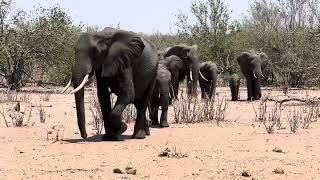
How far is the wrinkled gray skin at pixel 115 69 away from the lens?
9.62 meters

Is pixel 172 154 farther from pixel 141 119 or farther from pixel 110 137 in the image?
pixel 141 119

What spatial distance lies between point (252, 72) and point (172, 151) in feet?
45.7

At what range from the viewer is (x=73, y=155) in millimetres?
8359

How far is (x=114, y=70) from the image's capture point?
986 centimetres

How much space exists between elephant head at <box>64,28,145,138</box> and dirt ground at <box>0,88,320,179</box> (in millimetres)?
969

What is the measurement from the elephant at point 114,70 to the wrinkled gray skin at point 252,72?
10.8m

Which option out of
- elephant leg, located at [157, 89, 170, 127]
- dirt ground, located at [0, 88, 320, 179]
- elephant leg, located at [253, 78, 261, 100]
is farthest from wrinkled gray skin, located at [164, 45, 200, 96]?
dirt ground, located at [0, 88, 320, 179]

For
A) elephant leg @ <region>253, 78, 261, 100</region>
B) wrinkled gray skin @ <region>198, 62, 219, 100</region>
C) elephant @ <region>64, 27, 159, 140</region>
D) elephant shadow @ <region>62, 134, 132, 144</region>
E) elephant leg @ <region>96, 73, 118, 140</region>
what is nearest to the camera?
elephant @ <region>64, 27, 159, 140</region>

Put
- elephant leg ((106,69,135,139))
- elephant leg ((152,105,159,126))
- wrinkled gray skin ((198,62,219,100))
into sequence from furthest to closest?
wrinkled gray skin ((198,62,219,100))
elephant leg ((152,105,159,126))
elephant leg ((106,69,135,139))

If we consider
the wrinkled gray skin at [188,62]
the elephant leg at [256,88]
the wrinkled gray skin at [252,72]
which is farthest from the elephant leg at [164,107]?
the elephant leg at [256,88]

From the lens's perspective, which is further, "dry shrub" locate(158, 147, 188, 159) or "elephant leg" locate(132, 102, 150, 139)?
"elephant leg" locate(132, 102, 150, 139)

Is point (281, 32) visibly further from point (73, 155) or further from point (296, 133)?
point (73, 155)

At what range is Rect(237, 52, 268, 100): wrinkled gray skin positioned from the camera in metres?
21.5

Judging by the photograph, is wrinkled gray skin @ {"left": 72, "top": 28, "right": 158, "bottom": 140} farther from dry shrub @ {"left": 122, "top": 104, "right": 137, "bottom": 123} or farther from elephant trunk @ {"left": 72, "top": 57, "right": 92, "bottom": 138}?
dry shrub @ {"left": 122, "top": 104, "right": 137, "bottom": 123}
